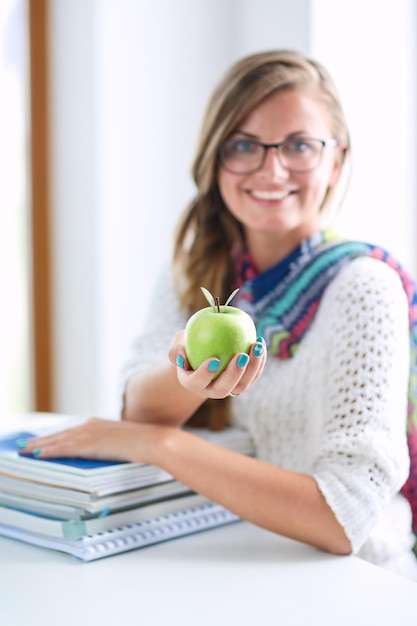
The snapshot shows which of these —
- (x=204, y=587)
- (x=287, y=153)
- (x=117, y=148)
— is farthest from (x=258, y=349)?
(x=117, y=148)

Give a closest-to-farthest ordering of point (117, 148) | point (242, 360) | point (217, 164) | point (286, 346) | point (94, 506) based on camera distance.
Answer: point (242, 360)
point (94, 506)
point (286, 346)
point (217, 164)
point (117, 148)

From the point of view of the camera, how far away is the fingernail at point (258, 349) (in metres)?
0.89

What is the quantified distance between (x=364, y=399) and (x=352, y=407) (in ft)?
0.07

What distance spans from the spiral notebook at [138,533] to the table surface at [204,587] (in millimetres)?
12

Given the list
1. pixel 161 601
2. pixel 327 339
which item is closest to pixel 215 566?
pixel 161 601

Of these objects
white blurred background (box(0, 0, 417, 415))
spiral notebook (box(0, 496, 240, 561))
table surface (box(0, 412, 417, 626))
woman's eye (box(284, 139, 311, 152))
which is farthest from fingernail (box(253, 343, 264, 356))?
white blurred background (box(0, 0, 417, 415))

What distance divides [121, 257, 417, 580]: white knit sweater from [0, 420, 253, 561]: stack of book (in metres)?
0.20

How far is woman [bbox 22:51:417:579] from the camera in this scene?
1.17 metres

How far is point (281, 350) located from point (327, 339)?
0.12 metres

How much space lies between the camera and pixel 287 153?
146 centimetres

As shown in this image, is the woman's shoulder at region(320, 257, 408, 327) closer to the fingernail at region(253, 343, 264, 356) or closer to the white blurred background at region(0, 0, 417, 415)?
the fingernail at region(253, 343, 264, 356)

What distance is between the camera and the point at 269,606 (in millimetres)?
940

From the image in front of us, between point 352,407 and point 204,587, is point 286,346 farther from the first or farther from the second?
point 204,587

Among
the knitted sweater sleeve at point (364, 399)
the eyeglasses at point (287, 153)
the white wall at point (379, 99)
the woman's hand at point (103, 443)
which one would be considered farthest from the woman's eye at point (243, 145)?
the white wall at point (379, 99)
